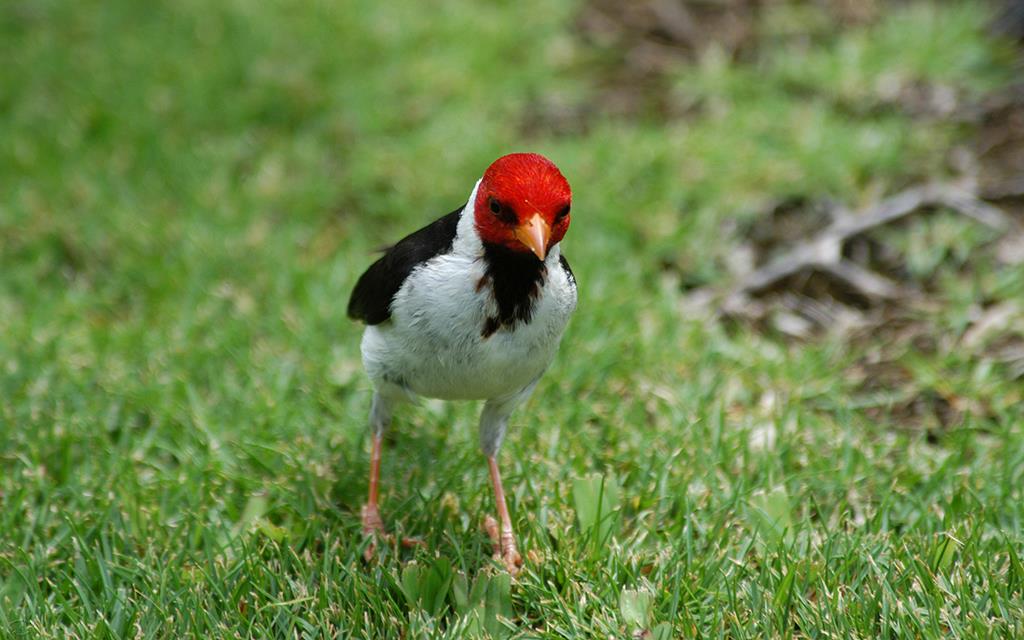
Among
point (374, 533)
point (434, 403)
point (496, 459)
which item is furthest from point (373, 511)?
point (434, 403)

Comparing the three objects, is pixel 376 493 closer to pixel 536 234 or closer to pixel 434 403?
pixel 434 403

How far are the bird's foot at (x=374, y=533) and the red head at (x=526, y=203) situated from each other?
1.08m

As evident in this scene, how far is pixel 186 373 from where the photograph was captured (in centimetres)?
441

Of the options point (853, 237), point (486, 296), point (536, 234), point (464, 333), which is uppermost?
point (536, 234)

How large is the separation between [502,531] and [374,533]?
42cm

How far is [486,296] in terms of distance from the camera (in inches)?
120

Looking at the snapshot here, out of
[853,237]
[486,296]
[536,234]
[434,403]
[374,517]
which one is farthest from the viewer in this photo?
[853,237]

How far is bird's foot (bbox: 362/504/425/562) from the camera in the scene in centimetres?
340

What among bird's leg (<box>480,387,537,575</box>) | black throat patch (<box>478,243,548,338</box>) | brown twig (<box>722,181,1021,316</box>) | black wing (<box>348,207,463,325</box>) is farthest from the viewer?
brown twig (<box>722,181,1021,316</box>)

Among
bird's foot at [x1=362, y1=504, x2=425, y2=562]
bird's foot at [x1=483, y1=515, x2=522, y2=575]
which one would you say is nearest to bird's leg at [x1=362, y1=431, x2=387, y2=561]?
bird's foot at [x1=362, y1=504, x2=425, y2=562]

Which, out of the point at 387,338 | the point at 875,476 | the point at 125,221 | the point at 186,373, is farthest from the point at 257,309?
the point at 875,476

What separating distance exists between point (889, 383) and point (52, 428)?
10.8 ft

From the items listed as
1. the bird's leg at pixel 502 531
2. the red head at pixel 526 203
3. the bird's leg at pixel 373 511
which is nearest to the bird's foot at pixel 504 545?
the bird's leg at pixel 502 531

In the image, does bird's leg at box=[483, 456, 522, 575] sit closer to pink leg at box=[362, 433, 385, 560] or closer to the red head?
pink leg at box=[362, 433, 385, 560]
